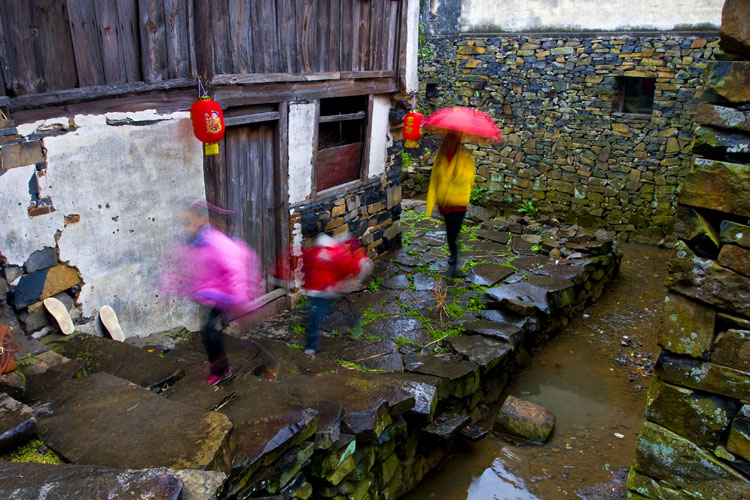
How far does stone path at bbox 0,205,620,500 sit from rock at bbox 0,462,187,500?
0.08 ft

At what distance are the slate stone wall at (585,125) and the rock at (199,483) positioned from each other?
9942 millimetres

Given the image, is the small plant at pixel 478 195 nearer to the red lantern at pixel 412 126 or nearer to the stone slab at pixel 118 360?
the red lantern at pixel 412 126

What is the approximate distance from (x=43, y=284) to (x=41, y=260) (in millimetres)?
186

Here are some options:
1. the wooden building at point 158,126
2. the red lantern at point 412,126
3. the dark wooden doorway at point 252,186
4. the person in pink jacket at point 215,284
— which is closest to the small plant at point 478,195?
the red lantern at point 412,126

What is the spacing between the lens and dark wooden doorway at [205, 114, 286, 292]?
559 centimetres

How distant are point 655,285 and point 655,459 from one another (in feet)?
23.2

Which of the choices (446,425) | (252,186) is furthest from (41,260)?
(446,425)

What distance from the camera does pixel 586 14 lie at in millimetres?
10406

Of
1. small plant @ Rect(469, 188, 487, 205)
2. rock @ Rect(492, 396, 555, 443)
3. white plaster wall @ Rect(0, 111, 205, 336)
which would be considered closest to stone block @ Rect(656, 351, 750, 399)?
rock @ Rect(492, 396, 555, 443)

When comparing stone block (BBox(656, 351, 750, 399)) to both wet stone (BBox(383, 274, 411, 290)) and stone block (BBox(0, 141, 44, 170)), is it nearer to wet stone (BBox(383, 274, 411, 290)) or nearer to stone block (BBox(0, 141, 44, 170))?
stone block (BBox(0, 141, 44, 170))

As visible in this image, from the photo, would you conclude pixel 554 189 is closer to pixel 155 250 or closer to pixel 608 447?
pixel 608 447

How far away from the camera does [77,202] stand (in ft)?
14.3

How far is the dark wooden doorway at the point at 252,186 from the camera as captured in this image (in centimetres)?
559

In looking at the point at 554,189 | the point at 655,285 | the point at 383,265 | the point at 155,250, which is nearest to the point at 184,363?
the point at 155,250
